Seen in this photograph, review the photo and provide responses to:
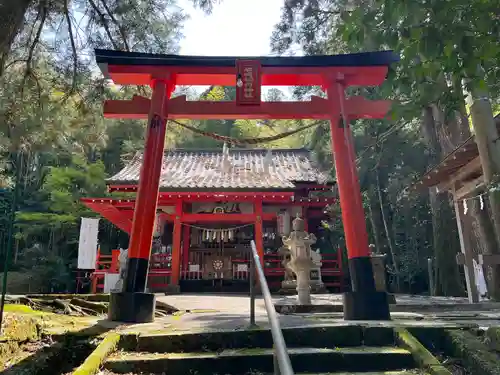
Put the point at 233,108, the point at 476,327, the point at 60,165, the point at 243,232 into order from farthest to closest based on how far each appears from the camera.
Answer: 1. the point at 60,165
2. the point at 243,232
3. the point at 233,108
4. the point at 476,327

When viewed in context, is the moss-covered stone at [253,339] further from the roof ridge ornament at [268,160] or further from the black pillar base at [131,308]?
the roof ridge ornament at [268,160]

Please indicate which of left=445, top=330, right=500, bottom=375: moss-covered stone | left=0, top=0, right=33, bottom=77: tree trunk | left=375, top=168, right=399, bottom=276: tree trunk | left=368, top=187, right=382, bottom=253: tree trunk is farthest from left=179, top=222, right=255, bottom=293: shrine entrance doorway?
left=445, top=330, right=500, bottom=375: moss-covered stone

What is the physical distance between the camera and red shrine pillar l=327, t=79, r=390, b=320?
478 cm

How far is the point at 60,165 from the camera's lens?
80.0ft

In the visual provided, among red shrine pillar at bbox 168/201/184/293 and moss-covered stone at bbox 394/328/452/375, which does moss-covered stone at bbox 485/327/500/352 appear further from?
red shrine pillar at bbox 168/201/184/293

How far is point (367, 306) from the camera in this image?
476cm

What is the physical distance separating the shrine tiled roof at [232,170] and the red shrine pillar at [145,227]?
7217mm

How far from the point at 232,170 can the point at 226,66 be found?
9.60 meters

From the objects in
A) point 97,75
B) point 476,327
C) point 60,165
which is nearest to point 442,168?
point 476,327

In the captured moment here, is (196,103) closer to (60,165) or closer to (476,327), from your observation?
(476,327)

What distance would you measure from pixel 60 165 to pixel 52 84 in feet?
64.8

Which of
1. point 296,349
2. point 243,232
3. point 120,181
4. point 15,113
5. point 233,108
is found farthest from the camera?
point 243,232

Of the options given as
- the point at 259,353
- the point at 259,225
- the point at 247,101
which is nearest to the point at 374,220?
the point at 259,225

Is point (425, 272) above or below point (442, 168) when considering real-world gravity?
below
